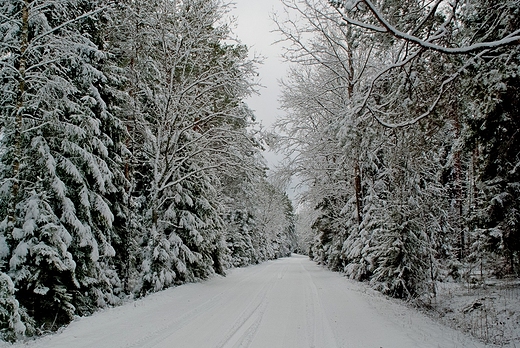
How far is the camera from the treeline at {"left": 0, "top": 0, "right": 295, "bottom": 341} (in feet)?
24.4

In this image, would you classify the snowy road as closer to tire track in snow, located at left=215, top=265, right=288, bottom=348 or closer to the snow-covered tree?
tire track in snow, located at left=215, top=265, right=288, bottom=348

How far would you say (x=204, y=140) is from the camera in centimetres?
1455

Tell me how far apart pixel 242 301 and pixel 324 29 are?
1168cm

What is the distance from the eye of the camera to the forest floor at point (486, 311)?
7.59 m

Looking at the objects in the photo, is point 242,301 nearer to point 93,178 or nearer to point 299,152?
point 93,178

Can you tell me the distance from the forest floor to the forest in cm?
82

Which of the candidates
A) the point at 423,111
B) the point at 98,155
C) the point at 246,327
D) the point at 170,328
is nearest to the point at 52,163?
the point at 98,155

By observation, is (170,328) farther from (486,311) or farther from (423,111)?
(486,311)

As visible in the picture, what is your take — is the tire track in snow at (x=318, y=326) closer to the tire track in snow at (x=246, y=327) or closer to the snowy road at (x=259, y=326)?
the snowy road at (x=259, y=326)

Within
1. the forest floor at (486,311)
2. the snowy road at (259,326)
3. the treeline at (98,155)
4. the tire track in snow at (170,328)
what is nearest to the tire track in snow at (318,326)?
the snowy road at (259,326)

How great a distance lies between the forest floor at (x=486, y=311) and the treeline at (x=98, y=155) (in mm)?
8589

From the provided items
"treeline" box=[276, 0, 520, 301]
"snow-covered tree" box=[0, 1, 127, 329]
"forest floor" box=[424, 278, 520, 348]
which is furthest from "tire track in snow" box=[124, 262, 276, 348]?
"forest floor" box=[424, 278, 520, 348]

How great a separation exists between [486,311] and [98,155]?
41.6 feet

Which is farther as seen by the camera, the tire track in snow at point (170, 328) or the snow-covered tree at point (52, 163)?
the snow-covered tree at point (52, 163)
